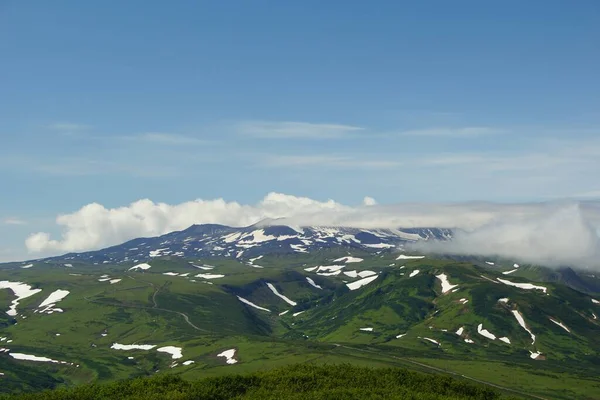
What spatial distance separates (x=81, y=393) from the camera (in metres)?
120

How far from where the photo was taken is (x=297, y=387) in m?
131

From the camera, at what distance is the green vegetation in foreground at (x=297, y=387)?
12006cm

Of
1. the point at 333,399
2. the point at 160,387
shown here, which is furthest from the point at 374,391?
the point at 160,387

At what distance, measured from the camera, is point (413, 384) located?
472ft

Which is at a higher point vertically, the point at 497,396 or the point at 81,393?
the point at 81,393

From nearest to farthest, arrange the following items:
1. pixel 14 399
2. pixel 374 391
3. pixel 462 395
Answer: pixel 14 399, pixel 374 391, pixel 462 395

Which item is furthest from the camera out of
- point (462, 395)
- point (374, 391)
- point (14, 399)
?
point (462, 395)

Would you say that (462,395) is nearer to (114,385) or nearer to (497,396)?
(497,396)

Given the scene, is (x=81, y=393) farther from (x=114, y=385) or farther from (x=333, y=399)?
(x=333, y=399)

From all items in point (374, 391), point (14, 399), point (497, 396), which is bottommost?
point (497, 396)

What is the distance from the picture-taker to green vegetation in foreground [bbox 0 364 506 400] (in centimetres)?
12006

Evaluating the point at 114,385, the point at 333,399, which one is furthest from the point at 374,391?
the point at 114,385

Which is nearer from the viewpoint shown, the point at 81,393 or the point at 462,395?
the point at 81,393

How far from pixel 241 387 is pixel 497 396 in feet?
212
